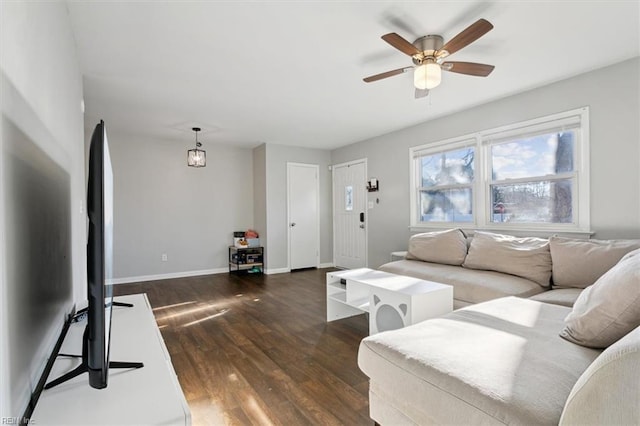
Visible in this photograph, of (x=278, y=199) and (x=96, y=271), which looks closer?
(x=96, y=271)

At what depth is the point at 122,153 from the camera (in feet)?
16.5

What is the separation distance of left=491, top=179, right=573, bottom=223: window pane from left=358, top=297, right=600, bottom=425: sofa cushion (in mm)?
2012

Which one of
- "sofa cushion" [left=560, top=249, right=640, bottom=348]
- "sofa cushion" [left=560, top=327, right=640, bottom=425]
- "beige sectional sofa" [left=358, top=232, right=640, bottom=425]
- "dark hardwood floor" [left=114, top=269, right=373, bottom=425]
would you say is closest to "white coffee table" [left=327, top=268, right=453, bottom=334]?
"dark hardwood floor" [left=114, top=269, right=373, bottom=425]

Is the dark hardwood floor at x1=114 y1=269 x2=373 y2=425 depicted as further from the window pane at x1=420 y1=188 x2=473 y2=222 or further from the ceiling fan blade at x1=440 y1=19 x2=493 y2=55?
the ceiling fan blade at x1=440 y1=19 x2=493 y2=55

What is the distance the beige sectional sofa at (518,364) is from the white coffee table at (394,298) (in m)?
0.45

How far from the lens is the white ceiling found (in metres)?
2.04

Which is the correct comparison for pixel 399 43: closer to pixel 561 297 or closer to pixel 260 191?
pixel 561 297

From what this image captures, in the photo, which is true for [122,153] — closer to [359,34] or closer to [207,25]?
[207,25]

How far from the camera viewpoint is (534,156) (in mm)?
3443

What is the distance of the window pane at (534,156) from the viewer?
321 centimetres

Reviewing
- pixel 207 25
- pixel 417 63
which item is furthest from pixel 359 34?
pixel 207 25

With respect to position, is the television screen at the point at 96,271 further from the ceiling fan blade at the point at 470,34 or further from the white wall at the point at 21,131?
the ceiling fan blade at the point at 470,34

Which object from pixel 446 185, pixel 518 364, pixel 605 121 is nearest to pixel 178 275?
pixel 446 185

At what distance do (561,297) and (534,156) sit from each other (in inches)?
67.8
